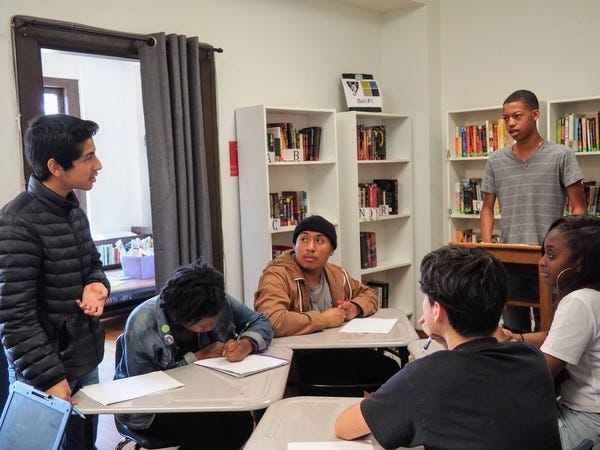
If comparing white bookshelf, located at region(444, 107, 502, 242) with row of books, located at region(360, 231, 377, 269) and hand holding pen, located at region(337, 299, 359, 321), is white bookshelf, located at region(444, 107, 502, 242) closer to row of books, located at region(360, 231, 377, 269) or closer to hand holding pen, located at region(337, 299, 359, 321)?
row of books, located at region(360, 231, 377, 269)

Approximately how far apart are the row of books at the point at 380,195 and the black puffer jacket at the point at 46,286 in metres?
2.94

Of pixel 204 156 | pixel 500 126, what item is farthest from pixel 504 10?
pixel 204 156

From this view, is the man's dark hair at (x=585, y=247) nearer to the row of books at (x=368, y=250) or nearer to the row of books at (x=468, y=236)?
the row of books at (x=368, y=250)

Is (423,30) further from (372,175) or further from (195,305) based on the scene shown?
(195,305)

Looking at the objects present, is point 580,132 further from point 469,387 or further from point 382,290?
point 469,387

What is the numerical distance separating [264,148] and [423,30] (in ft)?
6.68

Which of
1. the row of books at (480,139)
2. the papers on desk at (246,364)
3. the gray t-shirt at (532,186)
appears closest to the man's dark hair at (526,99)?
the gray t-shirt at (532,186)

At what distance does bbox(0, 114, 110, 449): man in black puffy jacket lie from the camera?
6.64 feet

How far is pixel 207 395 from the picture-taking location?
2059 millimetres

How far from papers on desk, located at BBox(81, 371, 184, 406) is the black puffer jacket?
13 cm

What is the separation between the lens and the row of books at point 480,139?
4820 mm

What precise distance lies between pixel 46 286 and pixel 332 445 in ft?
3.73

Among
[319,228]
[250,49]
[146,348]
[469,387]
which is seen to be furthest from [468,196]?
[469,387]

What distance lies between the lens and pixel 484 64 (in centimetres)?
519
